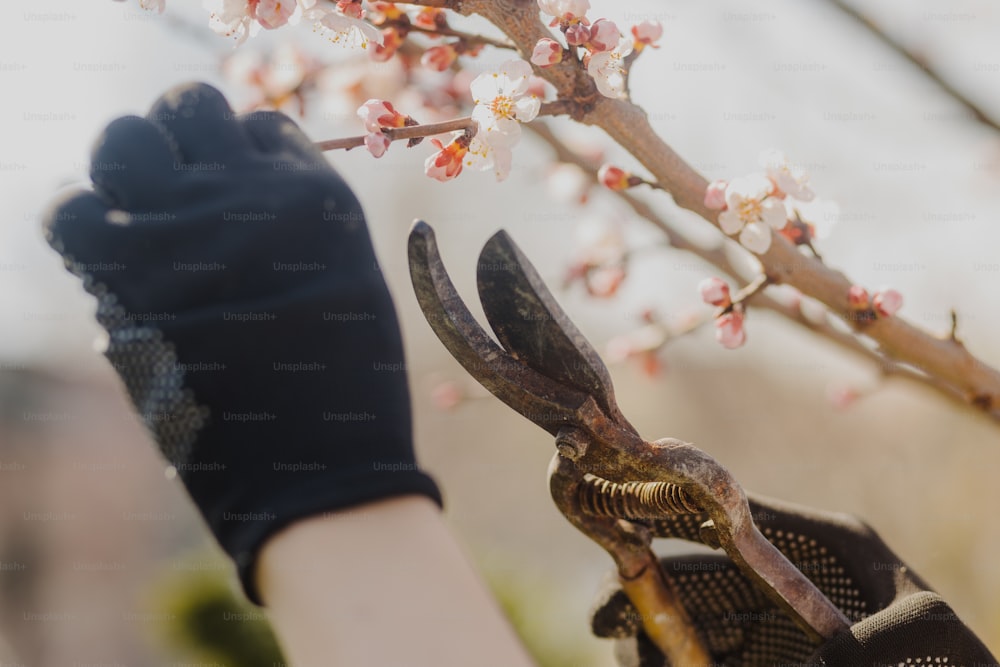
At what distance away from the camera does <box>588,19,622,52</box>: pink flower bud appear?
2.19ft

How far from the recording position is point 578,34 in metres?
0.66

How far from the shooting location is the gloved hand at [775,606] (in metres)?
0.56

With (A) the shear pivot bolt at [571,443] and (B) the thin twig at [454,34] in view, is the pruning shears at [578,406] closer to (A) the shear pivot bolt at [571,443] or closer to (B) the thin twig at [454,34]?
(A) the shear pivot bolt at [571,443]

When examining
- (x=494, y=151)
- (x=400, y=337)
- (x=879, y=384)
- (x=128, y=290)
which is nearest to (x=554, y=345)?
(x=494, y=151)

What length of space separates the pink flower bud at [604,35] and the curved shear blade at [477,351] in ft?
0.97

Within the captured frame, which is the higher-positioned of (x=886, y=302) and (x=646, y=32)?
(x=646, y=32)

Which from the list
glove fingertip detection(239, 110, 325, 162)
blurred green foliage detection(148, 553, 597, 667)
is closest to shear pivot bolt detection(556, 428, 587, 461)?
glove fingertip detection(239, 110, 325, 162)

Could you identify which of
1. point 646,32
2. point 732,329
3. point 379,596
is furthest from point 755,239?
point 379,596

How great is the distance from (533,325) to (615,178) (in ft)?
1.31

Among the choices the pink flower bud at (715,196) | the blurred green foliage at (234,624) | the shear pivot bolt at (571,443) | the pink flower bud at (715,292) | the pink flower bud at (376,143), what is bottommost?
the blurred green foliage at (234,624)

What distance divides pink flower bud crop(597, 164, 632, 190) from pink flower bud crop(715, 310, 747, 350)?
182 millimetres

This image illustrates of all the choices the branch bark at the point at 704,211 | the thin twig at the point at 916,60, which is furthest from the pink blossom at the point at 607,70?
the thin twig at the point at 916,60

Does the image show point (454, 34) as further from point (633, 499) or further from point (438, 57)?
point (633, 499)

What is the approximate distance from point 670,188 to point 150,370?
0.58m
